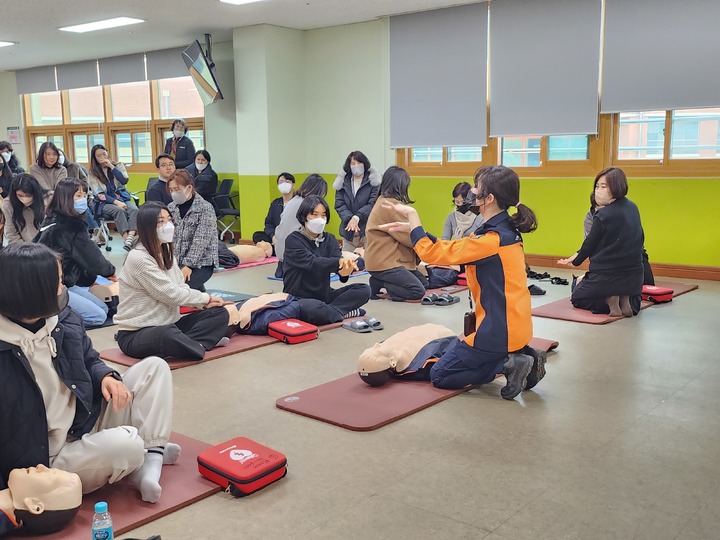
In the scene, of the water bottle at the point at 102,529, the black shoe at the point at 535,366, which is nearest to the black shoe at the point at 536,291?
the black shoe at the point at 535,366

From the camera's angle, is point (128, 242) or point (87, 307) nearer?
point (87, 307)

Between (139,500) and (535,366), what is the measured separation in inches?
83.5

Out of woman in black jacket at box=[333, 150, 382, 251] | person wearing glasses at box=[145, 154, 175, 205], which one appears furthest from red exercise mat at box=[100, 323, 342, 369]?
woman in black jacket at box=[333, 150, 382, 251]

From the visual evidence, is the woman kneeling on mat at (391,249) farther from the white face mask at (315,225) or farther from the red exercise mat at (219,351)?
the red exercise mat at (219,351)

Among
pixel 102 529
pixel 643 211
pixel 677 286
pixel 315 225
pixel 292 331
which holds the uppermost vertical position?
pixel 315 225

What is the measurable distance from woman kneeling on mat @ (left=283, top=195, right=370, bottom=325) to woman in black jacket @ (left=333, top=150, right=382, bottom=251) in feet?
7.76

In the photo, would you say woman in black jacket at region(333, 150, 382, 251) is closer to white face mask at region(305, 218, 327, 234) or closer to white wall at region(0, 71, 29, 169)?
white face mask at region(305, 218, 327, 234)

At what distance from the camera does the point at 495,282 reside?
3.70 meters

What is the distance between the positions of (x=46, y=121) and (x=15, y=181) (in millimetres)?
8232

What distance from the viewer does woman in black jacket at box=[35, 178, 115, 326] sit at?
16.7ft

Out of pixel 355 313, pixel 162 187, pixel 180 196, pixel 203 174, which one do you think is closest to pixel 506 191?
pixel 355 313

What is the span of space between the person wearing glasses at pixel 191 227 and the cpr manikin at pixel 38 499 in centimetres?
361

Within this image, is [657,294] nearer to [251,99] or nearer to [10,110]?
[251,99]

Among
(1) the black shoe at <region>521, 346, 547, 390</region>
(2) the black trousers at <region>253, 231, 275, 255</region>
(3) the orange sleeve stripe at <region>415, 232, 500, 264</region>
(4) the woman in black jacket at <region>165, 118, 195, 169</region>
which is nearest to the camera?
(3) the orange sleeve stripe at <region>415, 232, 500, 264</region>
